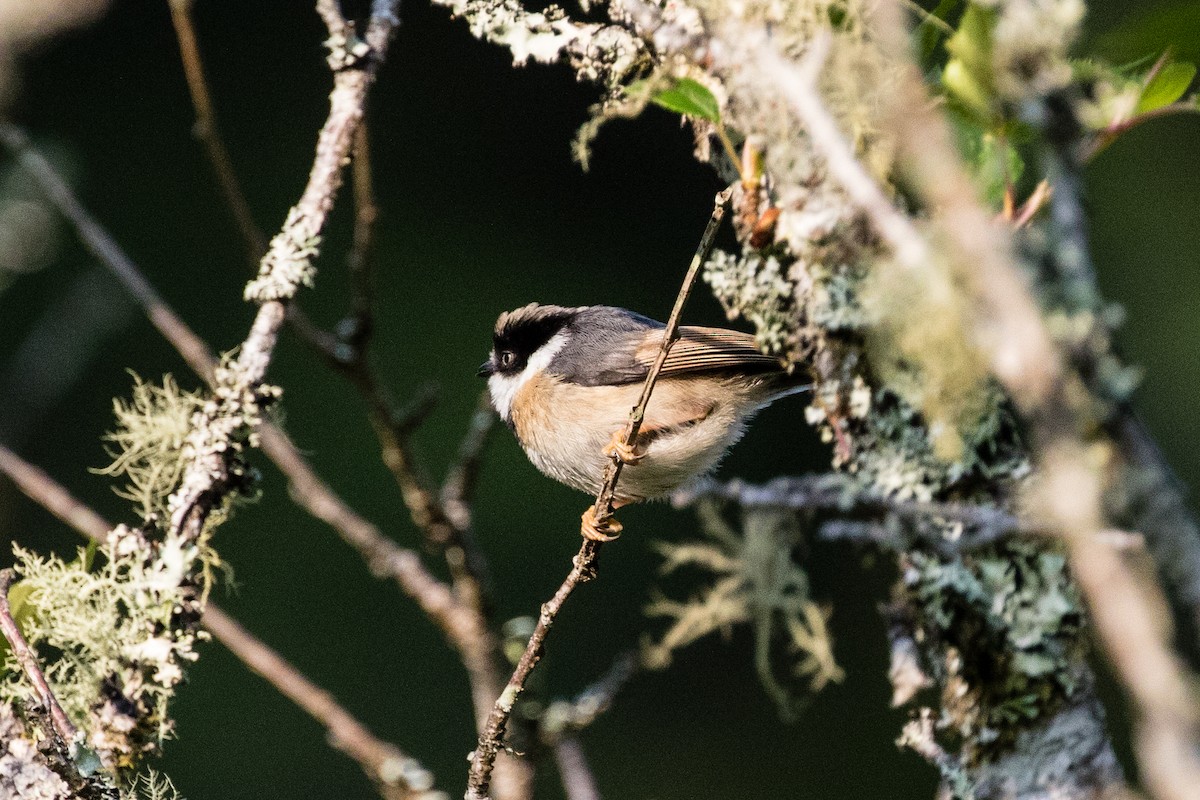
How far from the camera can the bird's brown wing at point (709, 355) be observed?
9.33 feet

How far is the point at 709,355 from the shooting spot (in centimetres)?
288

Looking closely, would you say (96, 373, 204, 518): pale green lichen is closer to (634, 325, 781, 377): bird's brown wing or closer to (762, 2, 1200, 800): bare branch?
(762, 2, 1200, 800): bare branch

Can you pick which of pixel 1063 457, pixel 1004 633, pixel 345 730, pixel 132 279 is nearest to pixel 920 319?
pixel 1063 457

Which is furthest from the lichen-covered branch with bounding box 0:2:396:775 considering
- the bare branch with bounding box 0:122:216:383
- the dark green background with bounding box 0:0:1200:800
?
the dark green background with bounding box 0:0:1200:800

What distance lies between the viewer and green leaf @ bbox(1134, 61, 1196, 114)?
128 centimetres

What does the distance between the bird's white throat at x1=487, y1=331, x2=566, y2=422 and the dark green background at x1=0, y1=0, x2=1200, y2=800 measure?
7.52 ft

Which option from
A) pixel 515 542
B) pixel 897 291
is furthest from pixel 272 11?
pixel 897 291

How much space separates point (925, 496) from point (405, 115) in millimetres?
6247

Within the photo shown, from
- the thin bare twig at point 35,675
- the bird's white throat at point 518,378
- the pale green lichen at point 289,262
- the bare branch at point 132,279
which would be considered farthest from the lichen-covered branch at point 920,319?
the bird's white throat at point 518,378

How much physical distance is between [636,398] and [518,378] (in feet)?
1.40

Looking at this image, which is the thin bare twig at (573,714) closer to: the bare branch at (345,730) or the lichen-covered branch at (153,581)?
the bare branch at (345,730)

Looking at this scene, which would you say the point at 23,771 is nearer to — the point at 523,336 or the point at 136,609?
the point at 136,609

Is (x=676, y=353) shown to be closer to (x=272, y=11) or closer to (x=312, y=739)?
(x=312, y=739)

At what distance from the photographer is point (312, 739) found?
18.2 ft
